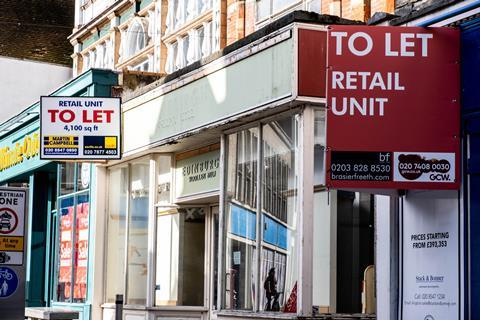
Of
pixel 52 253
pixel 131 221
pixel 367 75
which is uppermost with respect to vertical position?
pixel 367 75

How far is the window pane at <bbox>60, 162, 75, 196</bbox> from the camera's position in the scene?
2234cm

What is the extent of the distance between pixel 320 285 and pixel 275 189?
1.50 meters

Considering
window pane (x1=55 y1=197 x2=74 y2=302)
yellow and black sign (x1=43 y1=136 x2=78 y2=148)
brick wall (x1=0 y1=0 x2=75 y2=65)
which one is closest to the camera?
yellow and black sign (x1=43 y1=136 x2=78 y2=148)

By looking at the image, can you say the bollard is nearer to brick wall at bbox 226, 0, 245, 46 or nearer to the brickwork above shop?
the brickwork above shop

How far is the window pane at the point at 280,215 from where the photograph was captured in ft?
42.7

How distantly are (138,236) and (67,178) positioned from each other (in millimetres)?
4385

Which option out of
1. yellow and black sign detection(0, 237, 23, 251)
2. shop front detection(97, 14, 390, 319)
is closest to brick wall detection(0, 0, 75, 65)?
shop front detection(97, 14, 390, 319)

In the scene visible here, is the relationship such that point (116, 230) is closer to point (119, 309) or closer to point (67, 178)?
point (67, 178)

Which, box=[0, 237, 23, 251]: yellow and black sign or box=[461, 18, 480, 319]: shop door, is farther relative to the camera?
box=[0, 237, 23, 251]: yellow and black sign

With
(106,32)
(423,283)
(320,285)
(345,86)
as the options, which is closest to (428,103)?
(345,86)

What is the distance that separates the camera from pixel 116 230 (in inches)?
785

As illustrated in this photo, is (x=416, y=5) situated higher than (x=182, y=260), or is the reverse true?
(x=416, y=5)

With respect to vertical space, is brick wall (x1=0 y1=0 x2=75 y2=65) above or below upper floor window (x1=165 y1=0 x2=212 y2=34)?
above

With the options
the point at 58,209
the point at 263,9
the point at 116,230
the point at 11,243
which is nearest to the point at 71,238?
the point at 58,209
